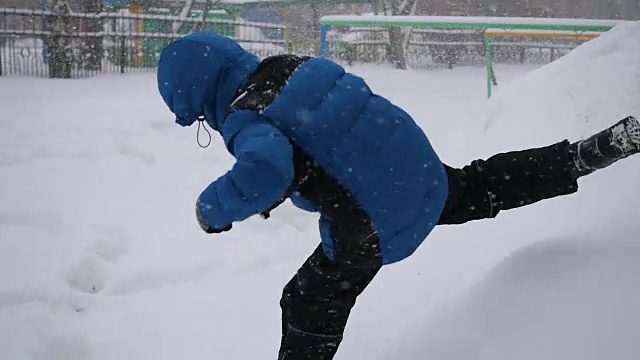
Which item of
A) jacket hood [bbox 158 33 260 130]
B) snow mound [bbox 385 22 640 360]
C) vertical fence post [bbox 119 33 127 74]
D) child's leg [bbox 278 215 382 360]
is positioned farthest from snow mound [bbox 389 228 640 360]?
vertical fence post [bbox 119 33 127 74]

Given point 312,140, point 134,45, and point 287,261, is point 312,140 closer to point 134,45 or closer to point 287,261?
point 287,261

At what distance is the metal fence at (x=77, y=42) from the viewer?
10477 mm

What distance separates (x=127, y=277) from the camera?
116 inches

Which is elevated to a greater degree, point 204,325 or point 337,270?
point 337,270

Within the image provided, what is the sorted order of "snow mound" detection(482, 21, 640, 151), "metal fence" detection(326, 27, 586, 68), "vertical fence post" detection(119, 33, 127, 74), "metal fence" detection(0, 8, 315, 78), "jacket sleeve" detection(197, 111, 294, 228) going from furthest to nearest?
1. "metal fence" detection(326, 27, 586, 68)
2. "vertical fence post" detection(119, 33, 127, 74)
3. "metal fence" detection(0, 8, 315, 78)
4. "snow mound" detection(482, 21, 640, 151)
5. "jacket sleeve" detection(197, 111, 294, 228)

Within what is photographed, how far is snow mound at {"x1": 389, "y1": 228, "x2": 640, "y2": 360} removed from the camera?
5.33ft

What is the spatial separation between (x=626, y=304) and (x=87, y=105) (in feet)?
20.4

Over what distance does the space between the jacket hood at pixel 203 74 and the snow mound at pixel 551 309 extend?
3.08ft

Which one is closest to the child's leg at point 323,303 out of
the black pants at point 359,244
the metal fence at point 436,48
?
the black pants at point 359,244

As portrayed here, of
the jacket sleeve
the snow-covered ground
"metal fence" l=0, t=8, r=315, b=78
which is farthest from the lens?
"metal fence" l=0, t=8, r=315, b=78

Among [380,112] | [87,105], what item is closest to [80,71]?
[87,105]

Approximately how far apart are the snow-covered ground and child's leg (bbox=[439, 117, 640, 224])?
0.74 feet

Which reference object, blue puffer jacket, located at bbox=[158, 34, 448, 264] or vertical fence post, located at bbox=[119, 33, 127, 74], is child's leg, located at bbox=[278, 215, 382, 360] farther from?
vertical fence post, located at bbox=[119, 33, 127, 74]

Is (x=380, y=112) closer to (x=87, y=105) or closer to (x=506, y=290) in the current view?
(x=506, y=290)
